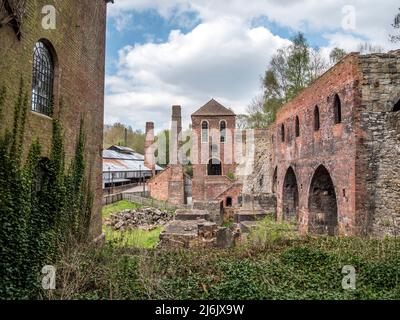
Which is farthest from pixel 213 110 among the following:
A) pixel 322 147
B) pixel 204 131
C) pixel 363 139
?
pixel 363 139

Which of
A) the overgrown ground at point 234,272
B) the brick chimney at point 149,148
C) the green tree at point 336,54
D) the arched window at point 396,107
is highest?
the green tree at point 336,54

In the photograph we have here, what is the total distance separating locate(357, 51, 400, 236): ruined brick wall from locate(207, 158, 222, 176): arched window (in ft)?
94.0

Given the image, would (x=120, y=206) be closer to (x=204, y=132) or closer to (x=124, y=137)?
(x=204, y=132)

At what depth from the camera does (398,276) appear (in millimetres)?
7926

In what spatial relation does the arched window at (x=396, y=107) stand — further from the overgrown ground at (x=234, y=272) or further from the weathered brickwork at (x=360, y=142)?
the overgrown ground at (x=234, y=272)

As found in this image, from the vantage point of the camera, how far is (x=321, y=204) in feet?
52.9

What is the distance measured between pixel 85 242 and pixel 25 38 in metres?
6.35

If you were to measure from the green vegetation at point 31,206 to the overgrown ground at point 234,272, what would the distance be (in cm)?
68

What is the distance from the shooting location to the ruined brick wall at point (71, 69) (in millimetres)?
7445

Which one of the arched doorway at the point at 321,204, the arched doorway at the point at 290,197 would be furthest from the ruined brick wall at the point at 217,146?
the arched doorway at the point at 321,204

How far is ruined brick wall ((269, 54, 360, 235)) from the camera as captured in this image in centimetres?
1198

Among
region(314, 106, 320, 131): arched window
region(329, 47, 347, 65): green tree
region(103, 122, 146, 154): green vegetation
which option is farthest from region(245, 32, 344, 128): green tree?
region(103, 122, 146, 154): green vegetation
